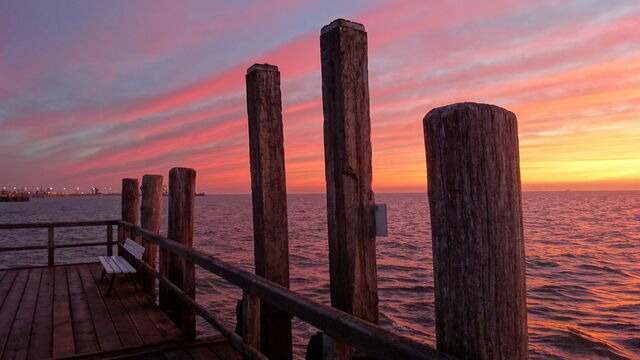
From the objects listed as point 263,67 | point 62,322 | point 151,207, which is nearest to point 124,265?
point 151,207

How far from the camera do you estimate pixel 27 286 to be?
7871mm

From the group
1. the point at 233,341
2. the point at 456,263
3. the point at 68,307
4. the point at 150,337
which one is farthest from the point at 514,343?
the point at 68,307

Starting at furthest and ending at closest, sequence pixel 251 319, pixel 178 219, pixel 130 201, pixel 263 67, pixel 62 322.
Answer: pixel 130 201 < pixel 178 219 < pixel 62 322 < pixel 263 67 < pixel 251 319

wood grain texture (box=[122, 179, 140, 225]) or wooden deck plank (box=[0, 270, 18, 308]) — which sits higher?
wood grain texture (box=[122, 179, 140, 225])

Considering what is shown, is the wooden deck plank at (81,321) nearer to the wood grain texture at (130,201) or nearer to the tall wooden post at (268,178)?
the wood grain texture at (130,201)

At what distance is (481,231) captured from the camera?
1.66m

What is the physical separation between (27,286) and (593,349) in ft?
33.5

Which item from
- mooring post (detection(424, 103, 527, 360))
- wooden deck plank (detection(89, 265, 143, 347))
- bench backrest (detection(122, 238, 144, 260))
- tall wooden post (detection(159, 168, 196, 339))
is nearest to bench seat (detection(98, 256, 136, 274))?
bench backrest (detection(122, 238, 144, 260))

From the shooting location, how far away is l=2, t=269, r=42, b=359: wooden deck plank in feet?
15.1

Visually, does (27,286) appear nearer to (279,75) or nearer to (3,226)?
(3,226)

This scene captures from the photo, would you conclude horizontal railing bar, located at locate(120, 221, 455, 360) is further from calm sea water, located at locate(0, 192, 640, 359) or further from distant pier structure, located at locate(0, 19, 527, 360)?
calm sea water, located at locate(0, 192, 640, 359)

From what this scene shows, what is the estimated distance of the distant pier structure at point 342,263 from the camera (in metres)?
1.66

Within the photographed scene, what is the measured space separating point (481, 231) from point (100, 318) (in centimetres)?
555

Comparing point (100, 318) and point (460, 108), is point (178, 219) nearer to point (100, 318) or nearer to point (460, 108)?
point (100, 318)
